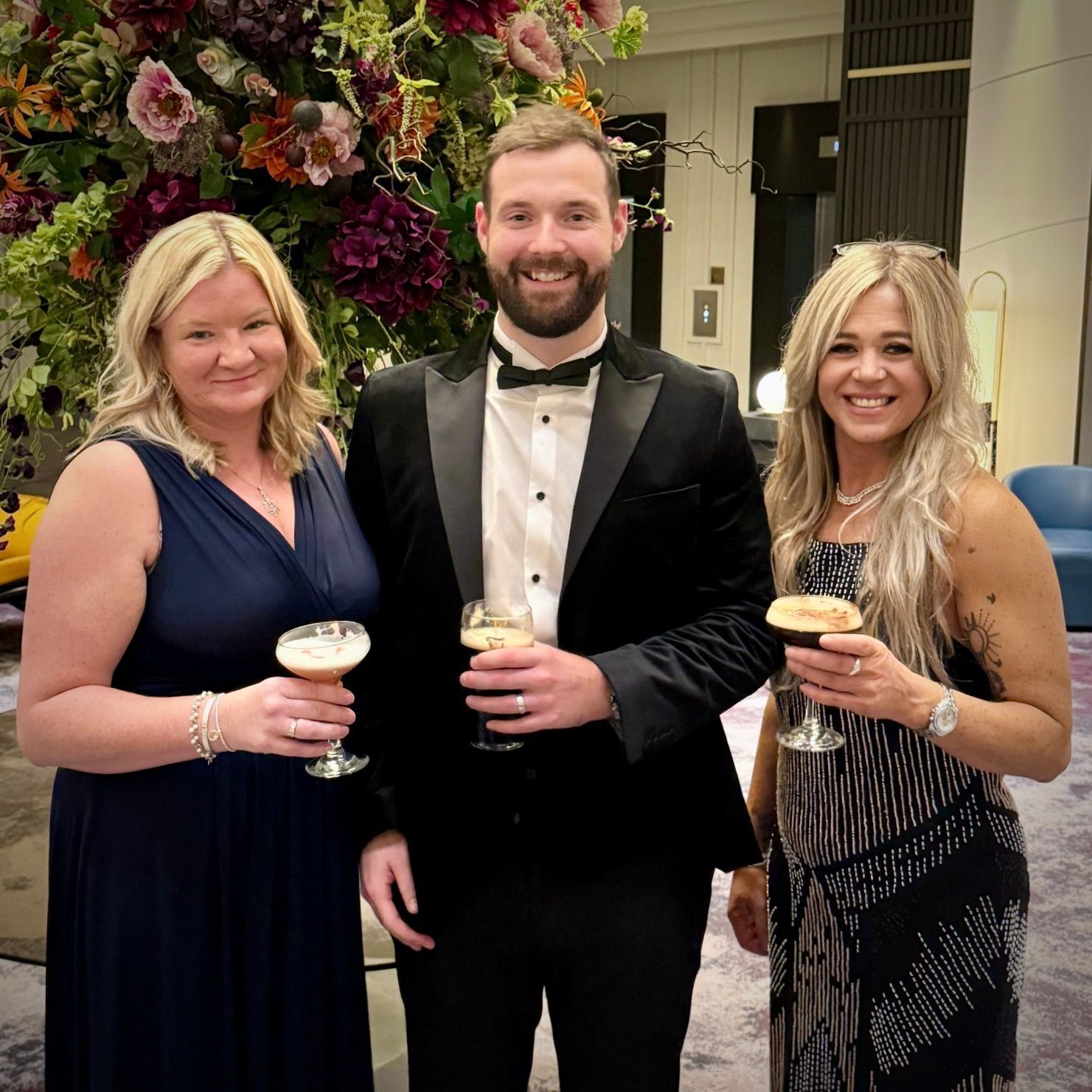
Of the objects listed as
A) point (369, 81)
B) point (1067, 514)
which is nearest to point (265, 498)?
point (369, 81)

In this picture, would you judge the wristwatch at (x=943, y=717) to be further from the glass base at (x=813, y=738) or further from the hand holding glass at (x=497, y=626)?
the hand holding glass at (x=497, y=626)

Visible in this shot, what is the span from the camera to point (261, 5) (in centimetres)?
164

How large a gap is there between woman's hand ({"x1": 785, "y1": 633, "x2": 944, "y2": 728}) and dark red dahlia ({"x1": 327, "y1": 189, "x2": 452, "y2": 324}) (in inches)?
29.3

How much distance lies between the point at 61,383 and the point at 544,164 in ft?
2.64

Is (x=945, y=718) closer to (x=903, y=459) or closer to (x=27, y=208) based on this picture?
(x=903, y=459)

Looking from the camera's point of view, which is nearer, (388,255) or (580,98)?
(388,255)

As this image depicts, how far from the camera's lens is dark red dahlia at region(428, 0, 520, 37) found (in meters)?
1.70

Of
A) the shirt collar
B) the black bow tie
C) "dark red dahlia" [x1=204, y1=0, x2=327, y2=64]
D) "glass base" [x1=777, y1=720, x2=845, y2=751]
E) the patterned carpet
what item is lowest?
the patterned carpet

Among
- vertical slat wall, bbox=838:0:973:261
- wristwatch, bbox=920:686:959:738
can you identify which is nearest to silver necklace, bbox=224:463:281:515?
wristwatch, bbox=920:686:959:738

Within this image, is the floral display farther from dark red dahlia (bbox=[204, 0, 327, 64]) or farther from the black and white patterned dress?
the black and white patterned dress

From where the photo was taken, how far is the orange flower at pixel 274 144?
171 centimetres

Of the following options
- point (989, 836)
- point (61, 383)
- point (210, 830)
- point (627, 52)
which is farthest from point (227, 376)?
point (989, 836)

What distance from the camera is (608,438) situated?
1808 mm

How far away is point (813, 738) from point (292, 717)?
2.57 feet
